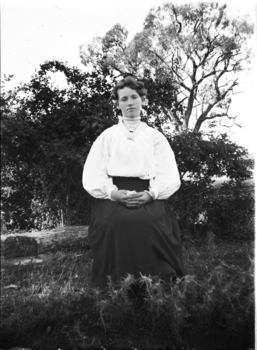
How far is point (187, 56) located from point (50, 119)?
127 cm

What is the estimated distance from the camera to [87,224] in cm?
334

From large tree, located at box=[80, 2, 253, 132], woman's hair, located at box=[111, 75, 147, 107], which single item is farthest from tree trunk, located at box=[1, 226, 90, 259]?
large tree, located at box=[80, 2, 253, 132]

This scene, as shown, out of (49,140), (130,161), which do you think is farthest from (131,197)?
(49,140)

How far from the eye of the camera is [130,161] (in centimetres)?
313

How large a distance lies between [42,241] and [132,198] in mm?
885

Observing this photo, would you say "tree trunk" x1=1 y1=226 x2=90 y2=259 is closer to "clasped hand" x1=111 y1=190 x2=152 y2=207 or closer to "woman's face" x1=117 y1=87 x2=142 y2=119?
"clasped hand" x1=111 y1=190 x2=152 y2=207

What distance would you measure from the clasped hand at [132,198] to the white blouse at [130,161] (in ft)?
0.18

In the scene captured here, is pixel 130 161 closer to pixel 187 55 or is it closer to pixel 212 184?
pixel 212 184

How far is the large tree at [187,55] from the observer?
3.34 metres

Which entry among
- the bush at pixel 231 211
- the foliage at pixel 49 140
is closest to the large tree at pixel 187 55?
the foliage at pixel 49 140

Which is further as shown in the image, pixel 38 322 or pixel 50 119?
pixel 50 119

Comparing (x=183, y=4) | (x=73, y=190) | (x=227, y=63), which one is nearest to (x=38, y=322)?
(x=73, y=190)

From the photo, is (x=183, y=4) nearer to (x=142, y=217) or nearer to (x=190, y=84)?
(x=190, y=84)

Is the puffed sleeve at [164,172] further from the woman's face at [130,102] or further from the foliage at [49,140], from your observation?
the foliage at [49,140]
